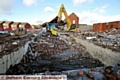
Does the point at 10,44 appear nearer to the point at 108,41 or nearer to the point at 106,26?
the point at 108,41

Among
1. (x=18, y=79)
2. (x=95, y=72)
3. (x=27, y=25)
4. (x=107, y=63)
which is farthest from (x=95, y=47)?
(x=27, y=25)

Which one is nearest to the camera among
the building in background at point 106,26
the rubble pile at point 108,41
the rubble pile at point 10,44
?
the rubble pile at point 10,44

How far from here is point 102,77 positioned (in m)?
3.50

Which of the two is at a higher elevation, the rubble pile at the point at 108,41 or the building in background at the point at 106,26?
the building in background at the point at 106,26

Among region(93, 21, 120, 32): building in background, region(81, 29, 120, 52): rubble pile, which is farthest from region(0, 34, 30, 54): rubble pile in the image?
region(93, 21, 120, 32): building in background

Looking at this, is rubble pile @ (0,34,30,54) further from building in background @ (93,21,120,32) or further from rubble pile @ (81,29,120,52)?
building in background @ (93,21,120,32)

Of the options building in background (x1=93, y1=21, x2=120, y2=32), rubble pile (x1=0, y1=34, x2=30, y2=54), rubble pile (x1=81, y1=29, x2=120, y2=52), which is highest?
building in background (x1=93, y1=21, x2=120, y2=32)

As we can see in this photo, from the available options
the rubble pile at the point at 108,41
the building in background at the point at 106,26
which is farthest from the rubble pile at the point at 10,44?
the building in background at the point at 106,26

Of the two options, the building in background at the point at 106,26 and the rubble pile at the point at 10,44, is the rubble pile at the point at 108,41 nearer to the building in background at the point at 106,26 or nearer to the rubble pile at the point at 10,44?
the rubble pile at the point at 10,44

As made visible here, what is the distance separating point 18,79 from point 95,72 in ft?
7.94

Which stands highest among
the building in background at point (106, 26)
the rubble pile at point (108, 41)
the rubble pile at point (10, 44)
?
the building in background at point (106, 26)

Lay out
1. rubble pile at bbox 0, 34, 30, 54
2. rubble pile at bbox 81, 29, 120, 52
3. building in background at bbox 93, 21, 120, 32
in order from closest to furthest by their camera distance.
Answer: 1. rubble pile at bbox 0, 34, 30, 54
2. rubble pile at bbox 81, 29, 120, 52
3. building in background at bbox 93, 21, 120, 32

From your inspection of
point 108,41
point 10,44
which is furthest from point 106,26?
point 10,44

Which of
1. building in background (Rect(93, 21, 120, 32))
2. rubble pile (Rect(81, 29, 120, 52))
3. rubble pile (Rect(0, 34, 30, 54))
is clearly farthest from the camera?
building in background (Rect(93, 21, 120, 32))
